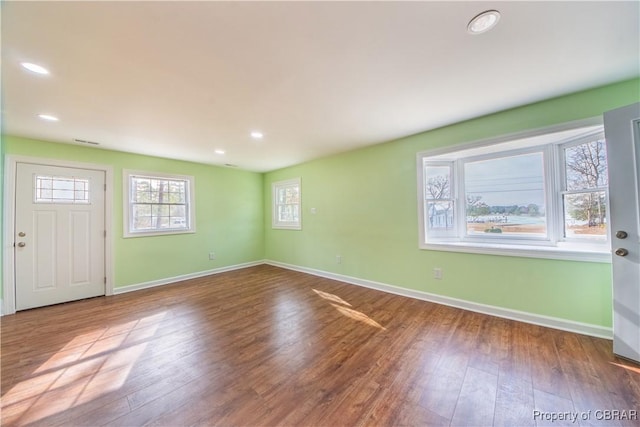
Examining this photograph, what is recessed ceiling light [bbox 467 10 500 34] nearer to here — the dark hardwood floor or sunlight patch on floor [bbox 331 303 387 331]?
the dark hardwood floor

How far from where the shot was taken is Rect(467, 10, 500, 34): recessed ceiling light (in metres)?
1.41

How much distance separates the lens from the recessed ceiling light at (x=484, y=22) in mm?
1407

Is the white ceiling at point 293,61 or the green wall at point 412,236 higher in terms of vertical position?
the white ceiling at point 293,61

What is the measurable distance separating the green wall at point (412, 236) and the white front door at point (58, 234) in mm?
3257

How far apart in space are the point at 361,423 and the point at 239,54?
99.5 inches

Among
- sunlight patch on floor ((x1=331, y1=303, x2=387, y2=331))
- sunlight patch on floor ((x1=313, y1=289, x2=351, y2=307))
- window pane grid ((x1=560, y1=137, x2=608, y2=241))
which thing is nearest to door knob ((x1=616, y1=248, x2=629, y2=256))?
window pane grid ((x1=560, y1=137, x2=608, y2=241))

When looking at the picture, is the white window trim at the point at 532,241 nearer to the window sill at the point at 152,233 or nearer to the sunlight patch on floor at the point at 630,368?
the sunlight patch on floor at the point at 630,368

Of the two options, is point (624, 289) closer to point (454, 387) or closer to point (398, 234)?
point (454, 387)

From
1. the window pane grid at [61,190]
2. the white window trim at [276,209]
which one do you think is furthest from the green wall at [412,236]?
the window pane grid at [61,190]

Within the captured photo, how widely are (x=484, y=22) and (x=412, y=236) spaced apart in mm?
2569

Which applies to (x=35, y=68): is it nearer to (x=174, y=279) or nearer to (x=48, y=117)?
(x=48, y=117)

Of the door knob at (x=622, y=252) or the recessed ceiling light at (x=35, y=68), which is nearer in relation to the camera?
the recessed ceiling light at (x=35, y=68)

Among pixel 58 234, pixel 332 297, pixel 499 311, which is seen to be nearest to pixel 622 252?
pixel 499 311

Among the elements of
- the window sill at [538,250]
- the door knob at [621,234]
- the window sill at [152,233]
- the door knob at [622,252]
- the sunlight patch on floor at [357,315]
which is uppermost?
the door knob at [621,234]
